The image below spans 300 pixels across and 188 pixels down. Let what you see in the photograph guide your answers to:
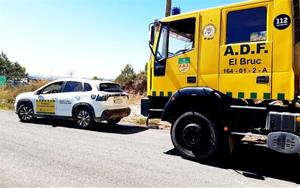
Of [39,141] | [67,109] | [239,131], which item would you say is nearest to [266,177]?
[239,131]

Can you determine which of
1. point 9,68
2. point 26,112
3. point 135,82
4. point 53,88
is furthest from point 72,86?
point 9,68

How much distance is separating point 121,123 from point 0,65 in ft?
218

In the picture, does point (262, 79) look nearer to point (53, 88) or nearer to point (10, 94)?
point (53, 88)

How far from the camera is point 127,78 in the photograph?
2730 centimetres

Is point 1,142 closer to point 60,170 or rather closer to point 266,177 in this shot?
point 60,170

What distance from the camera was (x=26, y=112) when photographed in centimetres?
1257

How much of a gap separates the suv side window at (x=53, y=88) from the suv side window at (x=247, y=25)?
731cm

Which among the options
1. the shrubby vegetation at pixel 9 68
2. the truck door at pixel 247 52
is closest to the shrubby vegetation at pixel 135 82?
the truck door at pixel 247 52

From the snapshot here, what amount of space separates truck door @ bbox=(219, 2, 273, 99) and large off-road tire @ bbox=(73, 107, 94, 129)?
18.3 ft

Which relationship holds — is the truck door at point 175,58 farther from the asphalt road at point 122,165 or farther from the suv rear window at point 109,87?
the suv rear window at point 109,87

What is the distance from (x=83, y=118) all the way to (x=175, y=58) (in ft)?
16.4

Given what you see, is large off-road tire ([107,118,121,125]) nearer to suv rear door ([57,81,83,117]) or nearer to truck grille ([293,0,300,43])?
suv rear door ([57,81,83,117])

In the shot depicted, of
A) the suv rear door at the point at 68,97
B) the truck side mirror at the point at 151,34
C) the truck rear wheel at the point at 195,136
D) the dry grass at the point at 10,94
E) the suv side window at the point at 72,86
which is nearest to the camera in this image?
the truck rear wheel at the point at 195,136

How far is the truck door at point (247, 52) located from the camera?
20.6ft
